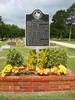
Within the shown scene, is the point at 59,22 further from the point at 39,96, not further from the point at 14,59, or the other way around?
the point at 39,96

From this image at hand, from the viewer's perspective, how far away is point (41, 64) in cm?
751

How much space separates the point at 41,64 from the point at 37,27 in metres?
1.11

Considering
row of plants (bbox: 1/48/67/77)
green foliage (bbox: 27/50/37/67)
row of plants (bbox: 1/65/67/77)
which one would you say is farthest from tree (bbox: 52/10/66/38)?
row of plants (bbox: 1/65/67/77)

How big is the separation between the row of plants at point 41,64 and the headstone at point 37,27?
0.39m

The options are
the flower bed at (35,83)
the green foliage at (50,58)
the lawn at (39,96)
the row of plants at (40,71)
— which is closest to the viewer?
the lawn at (39,96)

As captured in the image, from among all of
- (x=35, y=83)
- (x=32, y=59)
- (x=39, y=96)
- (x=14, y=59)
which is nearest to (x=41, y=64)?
(x=32, y=59)

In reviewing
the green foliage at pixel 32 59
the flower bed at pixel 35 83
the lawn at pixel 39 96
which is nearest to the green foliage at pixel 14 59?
the green foliage at pixel 32 59

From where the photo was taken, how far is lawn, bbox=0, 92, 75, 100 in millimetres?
6180

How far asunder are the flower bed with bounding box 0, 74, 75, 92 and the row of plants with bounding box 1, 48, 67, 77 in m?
0.25

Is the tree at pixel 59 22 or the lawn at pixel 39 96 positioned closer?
the lawn at pixel 39 96

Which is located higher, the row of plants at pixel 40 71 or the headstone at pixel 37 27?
the headstone at pixel 37 27

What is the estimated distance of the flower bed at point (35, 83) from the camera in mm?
6566

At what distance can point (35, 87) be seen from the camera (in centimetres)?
658

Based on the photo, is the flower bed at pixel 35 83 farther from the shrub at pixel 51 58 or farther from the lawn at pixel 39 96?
the shrub at pixel 51 58
